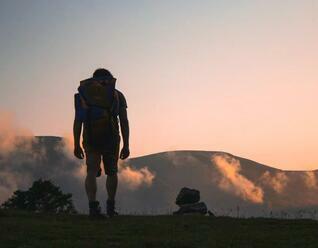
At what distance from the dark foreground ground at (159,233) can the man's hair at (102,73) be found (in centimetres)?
292

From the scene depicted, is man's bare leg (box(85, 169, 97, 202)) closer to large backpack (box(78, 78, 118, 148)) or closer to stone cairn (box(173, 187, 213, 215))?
large backpack (box(78, 78, 118, 148))

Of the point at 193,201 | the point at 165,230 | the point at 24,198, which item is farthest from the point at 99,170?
the point at 24,198

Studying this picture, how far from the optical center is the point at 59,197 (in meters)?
47.3

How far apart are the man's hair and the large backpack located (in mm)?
135

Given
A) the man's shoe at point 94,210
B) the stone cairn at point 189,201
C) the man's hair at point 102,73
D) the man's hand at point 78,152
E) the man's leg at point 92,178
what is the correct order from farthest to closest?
the stone cairn at point 189,201, the man's hair at point 102,73, the man's hand at point 78,152, the man's leg at point 92,178, the man's shoe at point 94,210

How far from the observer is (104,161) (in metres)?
11.5

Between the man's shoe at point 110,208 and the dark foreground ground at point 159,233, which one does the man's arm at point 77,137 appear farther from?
the dark foreground ground at point 159,233

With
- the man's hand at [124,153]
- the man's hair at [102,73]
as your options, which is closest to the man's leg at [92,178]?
the man's hand at [124,153]

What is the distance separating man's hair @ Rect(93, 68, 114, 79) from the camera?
37.5 feet

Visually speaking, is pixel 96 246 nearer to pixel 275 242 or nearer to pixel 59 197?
pixel 275 242

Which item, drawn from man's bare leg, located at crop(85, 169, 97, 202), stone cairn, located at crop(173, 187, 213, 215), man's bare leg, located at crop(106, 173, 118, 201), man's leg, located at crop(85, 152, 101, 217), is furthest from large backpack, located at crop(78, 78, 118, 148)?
stone cairn, located at crop(173, 187, 213, 215)

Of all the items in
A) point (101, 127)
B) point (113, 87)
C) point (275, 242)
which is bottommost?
point (275, 242)

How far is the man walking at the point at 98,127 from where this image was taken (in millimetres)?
11203

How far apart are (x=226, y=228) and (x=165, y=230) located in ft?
3.90
